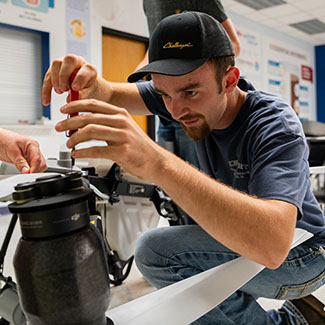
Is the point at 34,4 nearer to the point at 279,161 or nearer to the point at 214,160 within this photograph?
the point at 214,160

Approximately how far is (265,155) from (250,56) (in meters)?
6.29

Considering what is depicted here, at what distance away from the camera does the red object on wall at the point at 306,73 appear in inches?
335

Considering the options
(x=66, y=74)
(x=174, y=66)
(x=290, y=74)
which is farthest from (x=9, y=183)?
(x=290, y=74)

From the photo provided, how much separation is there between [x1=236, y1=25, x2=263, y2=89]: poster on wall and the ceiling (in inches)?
11.1

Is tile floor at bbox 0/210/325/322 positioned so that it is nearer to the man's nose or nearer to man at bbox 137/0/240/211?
man at bbox 137/0/240/211

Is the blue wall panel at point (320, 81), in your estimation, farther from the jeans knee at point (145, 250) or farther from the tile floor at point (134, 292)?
the jeans knee at point (145, 250)

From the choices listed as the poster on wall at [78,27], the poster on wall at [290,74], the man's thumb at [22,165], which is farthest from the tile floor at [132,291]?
the poster on wall at [290,74]

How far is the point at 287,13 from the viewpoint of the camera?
6.59 metres

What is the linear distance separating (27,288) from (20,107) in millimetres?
3844

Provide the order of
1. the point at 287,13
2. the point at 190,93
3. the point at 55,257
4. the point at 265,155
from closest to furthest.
Result: the point at 55,257
the point at 265,155
the point at 190,93
the point at 287,13

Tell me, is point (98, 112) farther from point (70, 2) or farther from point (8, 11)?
point (70, 2)

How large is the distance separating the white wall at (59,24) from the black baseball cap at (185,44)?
3051 mm

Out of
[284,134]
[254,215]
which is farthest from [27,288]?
[284,134]

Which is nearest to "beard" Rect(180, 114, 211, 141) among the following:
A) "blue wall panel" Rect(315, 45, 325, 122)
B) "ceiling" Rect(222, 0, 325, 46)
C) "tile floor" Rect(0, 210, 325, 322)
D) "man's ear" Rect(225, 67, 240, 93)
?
"man's ear" Rect(225, 67, 240, 93)
